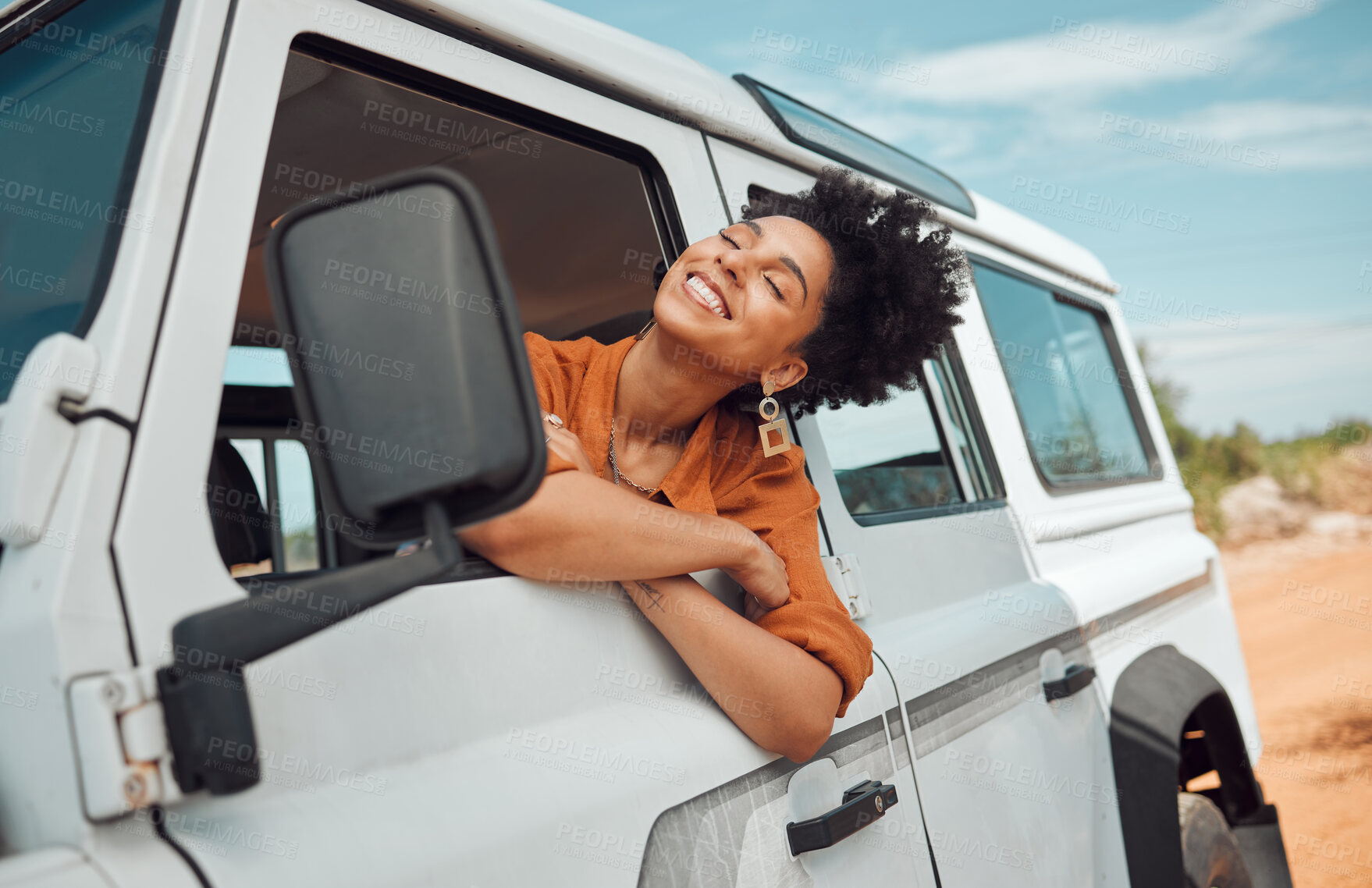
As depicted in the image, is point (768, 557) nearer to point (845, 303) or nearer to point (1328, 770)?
point (845, 303)

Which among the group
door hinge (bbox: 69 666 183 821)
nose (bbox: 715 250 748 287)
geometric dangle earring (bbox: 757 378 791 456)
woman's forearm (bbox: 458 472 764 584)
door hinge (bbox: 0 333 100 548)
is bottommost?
door hinge (bbox: 69 666 183 821)

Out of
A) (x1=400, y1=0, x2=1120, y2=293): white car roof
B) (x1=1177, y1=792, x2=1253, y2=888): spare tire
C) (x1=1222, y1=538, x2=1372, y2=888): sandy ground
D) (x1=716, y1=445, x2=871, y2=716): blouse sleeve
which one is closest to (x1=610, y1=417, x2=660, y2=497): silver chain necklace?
(x1=716, y1=445, x2=871, y2=716): blouse sleeve

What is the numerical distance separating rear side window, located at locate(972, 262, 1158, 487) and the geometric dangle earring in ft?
4.06

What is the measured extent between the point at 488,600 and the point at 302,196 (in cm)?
144

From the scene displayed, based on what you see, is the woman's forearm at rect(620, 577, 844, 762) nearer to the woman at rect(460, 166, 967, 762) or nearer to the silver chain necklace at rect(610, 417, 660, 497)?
the woman at rect(460, 166, 967, 762)

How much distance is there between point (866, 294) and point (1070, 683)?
1.01m

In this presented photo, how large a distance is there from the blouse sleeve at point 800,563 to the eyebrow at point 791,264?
0.31m

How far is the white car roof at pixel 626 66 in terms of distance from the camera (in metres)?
1.43

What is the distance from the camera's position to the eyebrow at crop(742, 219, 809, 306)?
1.80 meters

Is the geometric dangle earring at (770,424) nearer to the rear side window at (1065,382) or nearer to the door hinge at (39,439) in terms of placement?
the door hinge at (39,439)

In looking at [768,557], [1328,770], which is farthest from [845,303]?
[1328,770]

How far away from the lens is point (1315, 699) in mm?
Answer: 7961

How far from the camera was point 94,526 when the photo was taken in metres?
0.86

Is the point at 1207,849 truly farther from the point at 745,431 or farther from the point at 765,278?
the point at 765,278
